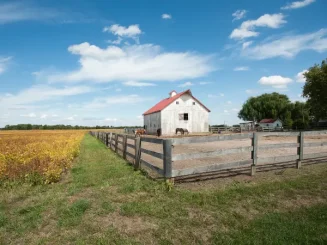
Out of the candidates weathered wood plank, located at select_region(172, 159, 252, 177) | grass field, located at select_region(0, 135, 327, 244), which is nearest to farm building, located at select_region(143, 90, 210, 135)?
weathered wood plank, located at select_region(172, 159, 252, 177)

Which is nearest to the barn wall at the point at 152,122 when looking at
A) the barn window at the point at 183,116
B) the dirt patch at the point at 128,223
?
the barn window at the point at 183,116

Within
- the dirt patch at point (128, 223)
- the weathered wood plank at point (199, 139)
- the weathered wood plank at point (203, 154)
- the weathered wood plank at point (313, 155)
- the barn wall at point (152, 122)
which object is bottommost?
the dirt patch at point (128, 223)

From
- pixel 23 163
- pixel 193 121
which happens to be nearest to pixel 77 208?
pixel 23 163

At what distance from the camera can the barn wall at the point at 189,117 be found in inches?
1601

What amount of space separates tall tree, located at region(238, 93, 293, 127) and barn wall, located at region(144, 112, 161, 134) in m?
47.2

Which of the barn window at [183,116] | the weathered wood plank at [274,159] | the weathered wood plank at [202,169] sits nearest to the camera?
the weathered wood plank at [202,169]

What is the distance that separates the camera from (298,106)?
74438mm

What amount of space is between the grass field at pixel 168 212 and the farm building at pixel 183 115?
108 ft

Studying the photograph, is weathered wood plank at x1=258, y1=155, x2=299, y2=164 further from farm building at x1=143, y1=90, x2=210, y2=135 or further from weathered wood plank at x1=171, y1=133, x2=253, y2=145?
farm building at x1=143, y1=90, x2=210, y2=135

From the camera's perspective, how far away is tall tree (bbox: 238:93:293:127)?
260ft

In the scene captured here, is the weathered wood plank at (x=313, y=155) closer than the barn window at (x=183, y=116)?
Yes

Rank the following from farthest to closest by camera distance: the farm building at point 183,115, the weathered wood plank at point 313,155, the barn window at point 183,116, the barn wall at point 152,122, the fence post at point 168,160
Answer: the barn wall at point 152,122, the barn window at point 183,116, the farm building at point 183,115, the weathered wood plank at point 313,155, the fence post at point 168,160

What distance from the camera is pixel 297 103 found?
75.6 m

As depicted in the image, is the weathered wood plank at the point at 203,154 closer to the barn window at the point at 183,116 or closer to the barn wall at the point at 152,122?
the barn window at the point at 183,116
